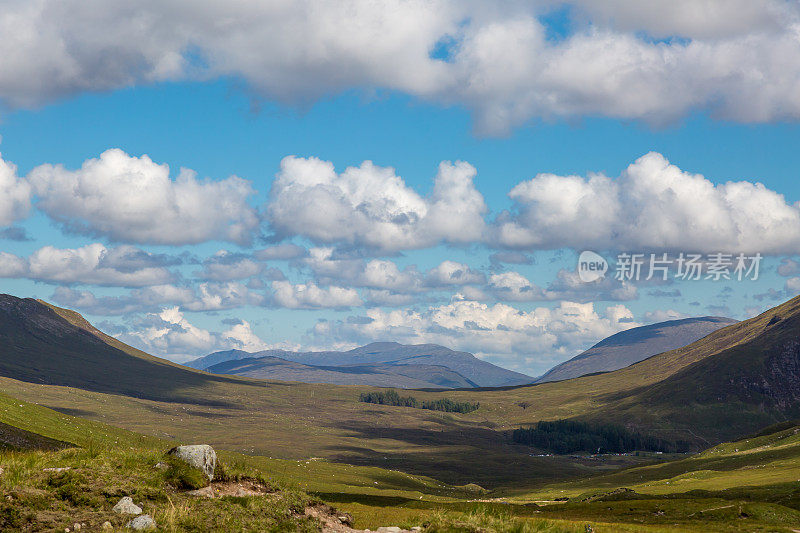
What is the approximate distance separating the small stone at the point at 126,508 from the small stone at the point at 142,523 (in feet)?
2.72

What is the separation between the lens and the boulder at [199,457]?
2925 cm

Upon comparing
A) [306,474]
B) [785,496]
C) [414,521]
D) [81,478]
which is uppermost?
[81,478]

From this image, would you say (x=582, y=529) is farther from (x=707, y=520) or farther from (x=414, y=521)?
(x=707, y=520)

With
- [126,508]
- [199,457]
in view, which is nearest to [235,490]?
[199,457]

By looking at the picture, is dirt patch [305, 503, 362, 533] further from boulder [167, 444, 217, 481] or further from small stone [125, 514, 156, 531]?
small stone [125, 514, 156, 531]

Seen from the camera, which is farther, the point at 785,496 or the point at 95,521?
the point at 785,496

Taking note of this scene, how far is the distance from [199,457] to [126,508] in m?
4.51

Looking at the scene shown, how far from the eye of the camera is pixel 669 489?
11331cm

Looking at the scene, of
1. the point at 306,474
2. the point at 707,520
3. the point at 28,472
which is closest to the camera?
the point at 28,472

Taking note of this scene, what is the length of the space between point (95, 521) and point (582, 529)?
19991 mm

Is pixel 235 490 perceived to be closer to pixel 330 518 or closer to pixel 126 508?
pixel 330 518

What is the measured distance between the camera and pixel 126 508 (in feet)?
82.7

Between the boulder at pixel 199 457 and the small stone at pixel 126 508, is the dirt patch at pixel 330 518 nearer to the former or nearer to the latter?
the boulder at pixel 199 457

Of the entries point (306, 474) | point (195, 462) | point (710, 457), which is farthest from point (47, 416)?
point (710, 457)
